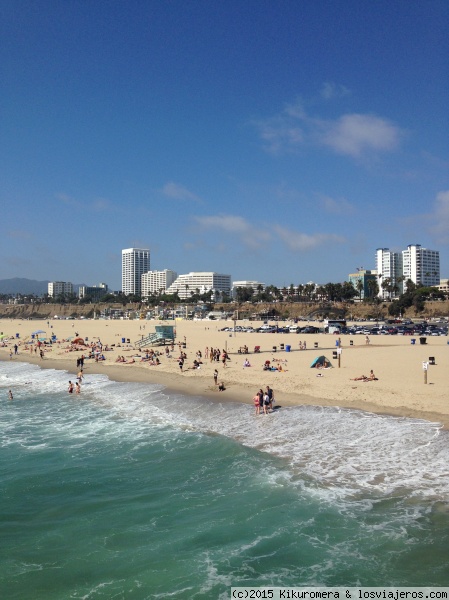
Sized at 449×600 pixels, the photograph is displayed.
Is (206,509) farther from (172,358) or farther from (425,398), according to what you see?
(172,358)

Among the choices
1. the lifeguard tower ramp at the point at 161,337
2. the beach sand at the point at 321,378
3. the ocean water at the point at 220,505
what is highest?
the lifeguard tower ramp at the point at 161,337

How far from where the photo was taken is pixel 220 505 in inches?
407

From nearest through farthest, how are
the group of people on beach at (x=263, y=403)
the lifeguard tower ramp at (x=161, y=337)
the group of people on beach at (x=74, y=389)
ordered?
the group of people on beach at (x=263, y=403) < the group of people on beach at (x=74, y=389) < the lifeguard tower ramp at (x=161, y=337)

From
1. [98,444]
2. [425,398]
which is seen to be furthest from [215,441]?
[425,398]

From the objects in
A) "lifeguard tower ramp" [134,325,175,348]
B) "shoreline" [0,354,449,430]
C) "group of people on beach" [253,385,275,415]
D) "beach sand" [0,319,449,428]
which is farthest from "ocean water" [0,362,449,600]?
"lifeguard tower ramp" [134,325,175,348]

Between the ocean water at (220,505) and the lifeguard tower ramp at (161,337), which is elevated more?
the lifeguard tower ramp at (161,337)

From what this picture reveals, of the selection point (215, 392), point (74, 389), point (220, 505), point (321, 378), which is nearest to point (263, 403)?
point (215, 392)

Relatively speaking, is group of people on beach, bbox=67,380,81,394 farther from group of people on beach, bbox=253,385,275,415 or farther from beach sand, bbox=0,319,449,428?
group of people on beach, bbox=253,385,275,415

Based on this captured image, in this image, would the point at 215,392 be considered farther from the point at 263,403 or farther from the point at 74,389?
the point at 74,389

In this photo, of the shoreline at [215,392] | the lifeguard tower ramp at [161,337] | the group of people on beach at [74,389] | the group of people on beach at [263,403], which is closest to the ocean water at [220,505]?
the group of people on beach at [263,403]

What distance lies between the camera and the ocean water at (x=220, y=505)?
7777 mm

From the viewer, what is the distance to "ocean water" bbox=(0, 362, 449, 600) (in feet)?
25.5

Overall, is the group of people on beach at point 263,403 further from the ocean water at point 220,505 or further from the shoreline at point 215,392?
the shoreline at point 215,392

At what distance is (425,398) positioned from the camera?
723 inches
